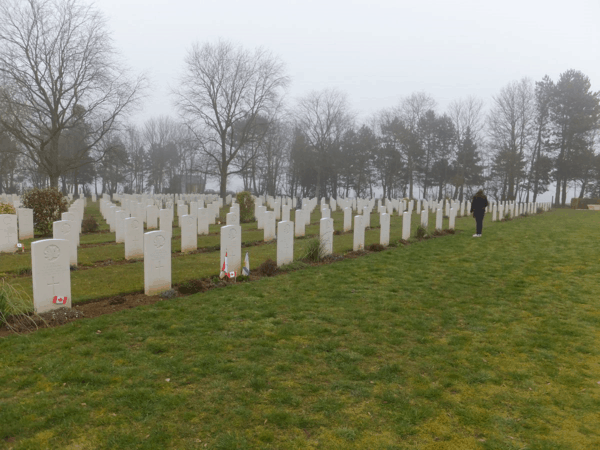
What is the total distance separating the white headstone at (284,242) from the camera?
9.16 m

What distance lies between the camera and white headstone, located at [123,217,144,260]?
9.85 m

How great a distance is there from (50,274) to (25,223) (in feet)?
32.2

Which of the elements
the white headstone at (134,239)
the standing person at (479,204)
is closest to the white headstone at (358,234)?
the standing person at (479,204)

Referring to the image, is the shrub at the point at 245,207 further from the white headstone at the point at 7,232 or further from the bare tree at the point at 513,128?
the bare tree at the point at 513,128

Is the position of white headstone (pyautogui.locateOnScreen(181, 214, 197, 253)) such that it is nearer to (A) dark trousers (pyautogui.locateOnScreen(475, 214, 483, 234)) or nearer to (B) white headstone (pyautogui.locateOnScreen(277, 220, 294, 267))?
(B) white headstone (pyautogui.locateOnScreen(277, 220, 294, 267))

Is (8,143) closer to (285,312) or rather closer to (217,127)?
(217,127)

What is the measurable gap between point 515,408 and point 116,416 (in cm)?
335

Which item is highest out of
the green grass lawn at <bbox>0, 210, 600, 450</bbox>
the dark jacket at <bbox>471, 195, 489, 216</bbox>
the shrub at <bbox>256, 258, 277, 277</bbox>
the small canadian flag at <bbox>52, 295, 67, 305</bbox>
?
the dark jacket at <bbox>471, 195, 489, 216</bbox>

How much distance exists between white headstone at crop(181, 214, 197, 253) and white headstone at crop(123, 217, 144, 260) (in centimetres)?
121

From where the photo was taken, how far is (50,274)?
5.41 m

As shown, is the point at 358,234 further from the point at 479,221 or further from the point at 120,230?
the point at 120,230

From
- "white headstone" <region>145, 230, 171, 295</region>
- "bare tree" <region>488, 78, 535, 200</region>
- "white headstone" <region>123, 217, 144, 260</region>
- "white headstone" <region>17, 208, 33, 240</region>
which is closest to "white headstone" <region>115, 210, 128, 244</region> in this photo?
"white headstone" <region>17, 208, 33, 240</region>

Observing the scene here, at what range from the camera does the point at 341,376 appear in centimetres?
399

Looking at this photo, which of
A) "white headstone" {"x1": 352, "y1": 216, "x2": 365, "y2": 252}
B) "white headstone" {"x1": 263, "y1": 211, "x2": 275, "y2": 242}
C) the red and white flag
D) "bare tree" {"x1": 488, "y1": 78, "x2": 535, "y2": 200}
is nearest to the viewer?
the red and white flag
